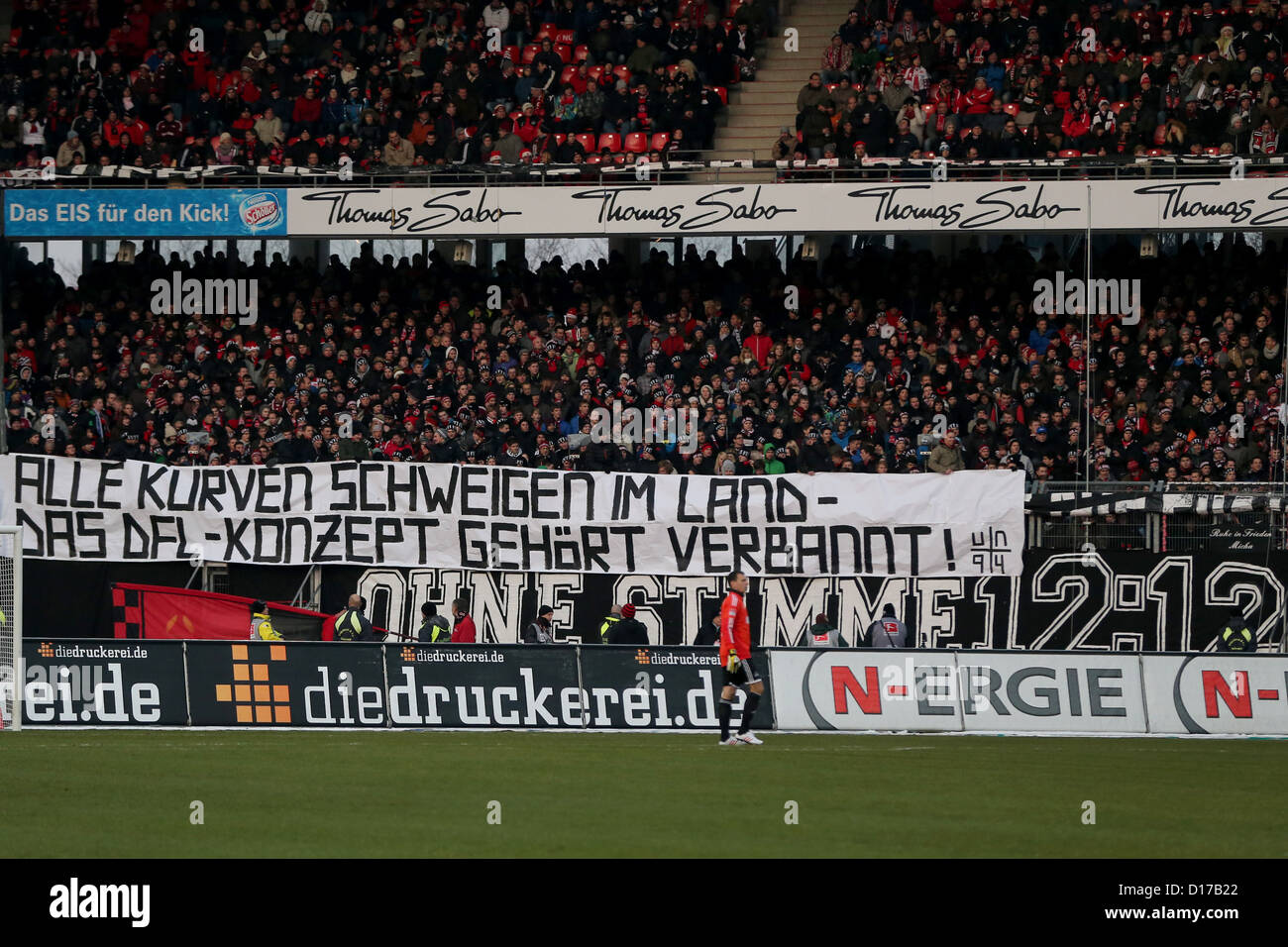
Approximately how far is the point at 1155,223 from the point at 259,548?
51.6 ft

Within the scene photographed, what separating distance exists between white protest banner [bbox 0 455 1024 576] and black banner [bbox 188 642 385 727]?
4949 millimetres

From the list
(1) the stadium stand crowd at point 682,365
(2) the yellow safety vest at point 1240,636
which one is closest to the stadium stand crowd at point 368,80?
(1) the stadium stand crowd at point 682,365

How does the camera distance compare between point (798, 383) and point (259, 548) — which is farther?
point (798, 383)

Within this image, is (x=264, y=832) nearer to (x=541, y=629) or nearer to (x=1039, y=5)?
(x=541, y=629)

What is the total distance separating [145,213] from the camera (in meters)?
33.6

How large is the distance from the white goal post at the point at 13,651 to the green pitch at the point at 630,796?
1.18 meters

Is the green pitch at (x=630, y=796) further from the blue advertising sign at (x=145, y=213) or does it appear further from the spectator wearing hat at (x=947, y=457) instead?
the blue advertising sign at (x=145, y=213)

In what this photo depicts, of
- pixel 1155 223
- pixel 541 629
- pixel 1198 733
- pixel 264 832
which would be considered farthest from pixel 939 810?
pixel 1155 223

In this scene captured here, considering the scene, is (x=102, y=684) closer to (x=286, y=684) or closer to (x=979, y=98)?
(x=286, y=684)

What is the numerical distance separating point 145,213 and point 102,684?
517 inches

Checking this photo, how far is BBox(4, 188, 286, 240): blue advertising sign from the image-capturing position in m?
33.4

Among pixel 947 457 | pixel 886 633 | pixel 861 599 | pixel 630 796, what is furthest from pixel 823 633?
pixel 630 796

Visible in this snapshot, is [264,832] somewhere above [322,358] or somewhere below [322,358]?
below

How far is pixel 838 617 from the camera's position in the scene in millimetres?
27797
